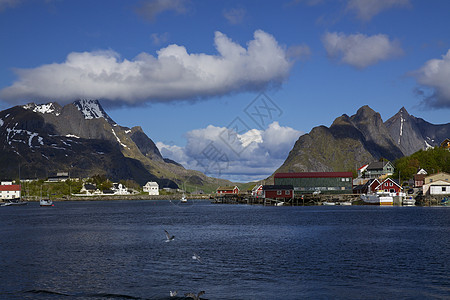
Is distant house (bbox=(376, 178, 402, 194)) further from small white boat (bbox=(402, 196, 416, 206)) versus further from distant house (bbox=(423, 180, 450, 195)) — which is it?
distant house (bbox=(423, 180, 450, 195))

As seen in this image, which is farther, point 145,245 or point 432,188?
point 432,188

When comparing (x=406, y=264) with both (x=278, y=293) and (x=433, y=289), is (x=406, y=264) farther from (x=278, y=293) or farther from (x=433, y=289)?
(x=278, y=293)

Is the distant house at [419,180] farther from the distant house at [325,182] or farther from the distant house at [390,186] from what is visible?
the distant house at [325,182]

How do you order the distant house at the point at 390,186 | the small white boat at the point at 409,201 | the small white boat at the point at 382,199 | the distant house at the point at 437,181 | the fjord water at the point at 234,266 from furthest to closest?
the distant house at the point at 390,186, the small white boat at the point at 382,199, the small white boat at the point at 409,201, the distant house at the point at 437,181, the fjord water at the point at 234,266

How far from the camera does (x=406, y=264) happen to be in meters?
41.8

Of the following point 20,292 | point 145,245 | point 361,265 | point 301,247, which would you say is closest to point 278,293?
point 361,265

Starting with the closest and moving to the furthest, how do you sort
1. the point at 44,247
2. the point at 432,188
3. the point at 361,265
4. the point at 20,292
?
the point at 20,292, the point at 361,265, the point at 44,247, the point at 432,188

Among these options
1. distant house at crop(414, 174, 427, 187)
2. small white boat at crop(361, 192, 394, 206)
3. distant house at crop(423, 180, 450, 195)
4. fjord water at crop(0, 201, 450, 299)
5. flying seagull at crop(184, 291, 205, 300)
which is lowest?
fjord water at crop(0, 201, 450, 299)

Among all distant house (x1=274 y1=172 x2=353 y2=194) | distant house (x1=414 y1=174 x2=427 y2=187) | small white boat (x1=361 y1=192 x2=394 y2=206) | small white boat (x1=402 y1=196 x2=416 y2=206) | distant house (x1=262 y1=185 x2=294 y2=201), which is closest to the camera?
small white boat (x1=402 y1=196 x2=416 y2=206)

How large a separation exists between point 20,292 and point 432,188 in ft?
449

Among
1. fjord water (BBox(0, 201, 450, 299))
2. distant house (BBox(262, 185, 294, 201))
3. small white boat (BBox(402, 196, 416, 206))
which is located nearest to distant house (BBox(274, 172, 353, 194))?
distant house (BBox(262, 185, 294, 201))

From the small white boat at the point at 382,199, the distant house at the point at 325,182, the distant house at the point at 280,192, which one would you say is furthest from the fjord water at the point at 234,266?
the distant house at the point at 325,182

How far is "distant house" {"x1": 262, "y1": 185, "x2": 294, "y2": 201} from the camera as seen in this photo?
597 ft

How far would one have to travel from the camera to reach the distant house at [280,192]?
597ft
